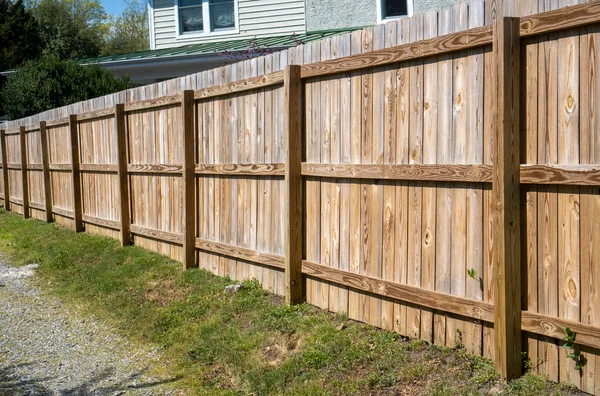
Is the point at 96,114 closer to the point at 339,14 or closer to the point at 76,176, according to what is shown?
the point at 76,176

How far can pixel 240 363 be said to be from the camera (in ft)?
17.2

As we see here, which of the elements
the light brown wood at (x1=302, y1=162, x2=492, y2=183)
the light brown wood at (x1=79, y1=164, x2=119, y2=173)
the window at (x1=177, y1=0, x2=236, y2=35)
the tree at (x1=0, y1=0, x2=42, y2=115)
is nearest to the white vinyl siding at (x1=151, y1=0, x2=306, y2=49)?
the window at (x1=177, y1=0, x2=236, y2=35)

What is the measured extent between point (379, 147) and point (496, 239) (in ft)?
4.47

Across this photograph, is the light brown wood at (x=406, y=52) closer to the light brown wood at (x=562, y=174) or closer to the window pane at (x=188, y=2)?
the light brown wood at (x=562, y=174)

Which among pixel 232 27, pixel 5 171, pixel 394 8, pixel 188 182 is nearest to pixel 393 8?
pixel 394 8

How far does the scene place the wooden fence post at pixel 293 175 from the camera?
234 inches

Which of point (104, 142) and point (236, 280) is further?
point (104, 142)

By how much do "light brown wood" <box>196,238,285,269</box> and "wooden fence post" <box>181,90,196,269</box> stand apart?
146mm

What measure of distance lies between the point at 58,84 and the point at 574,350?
602 inches

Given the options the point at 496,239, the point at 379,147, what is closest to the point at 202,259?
the point at 379,147

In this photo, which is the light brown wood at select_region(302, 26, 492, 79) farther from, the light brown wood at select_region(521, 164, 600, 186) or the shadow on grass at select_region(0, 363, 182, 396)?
the shadow on grass at select_region(0, 363, 182, 396)

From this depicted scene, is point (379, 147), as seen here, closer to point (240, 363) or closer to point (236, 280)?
point (240, 363)

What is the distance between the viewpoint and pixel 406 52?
4738mm

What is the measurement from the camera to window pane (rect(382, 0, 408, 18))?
1455cm
